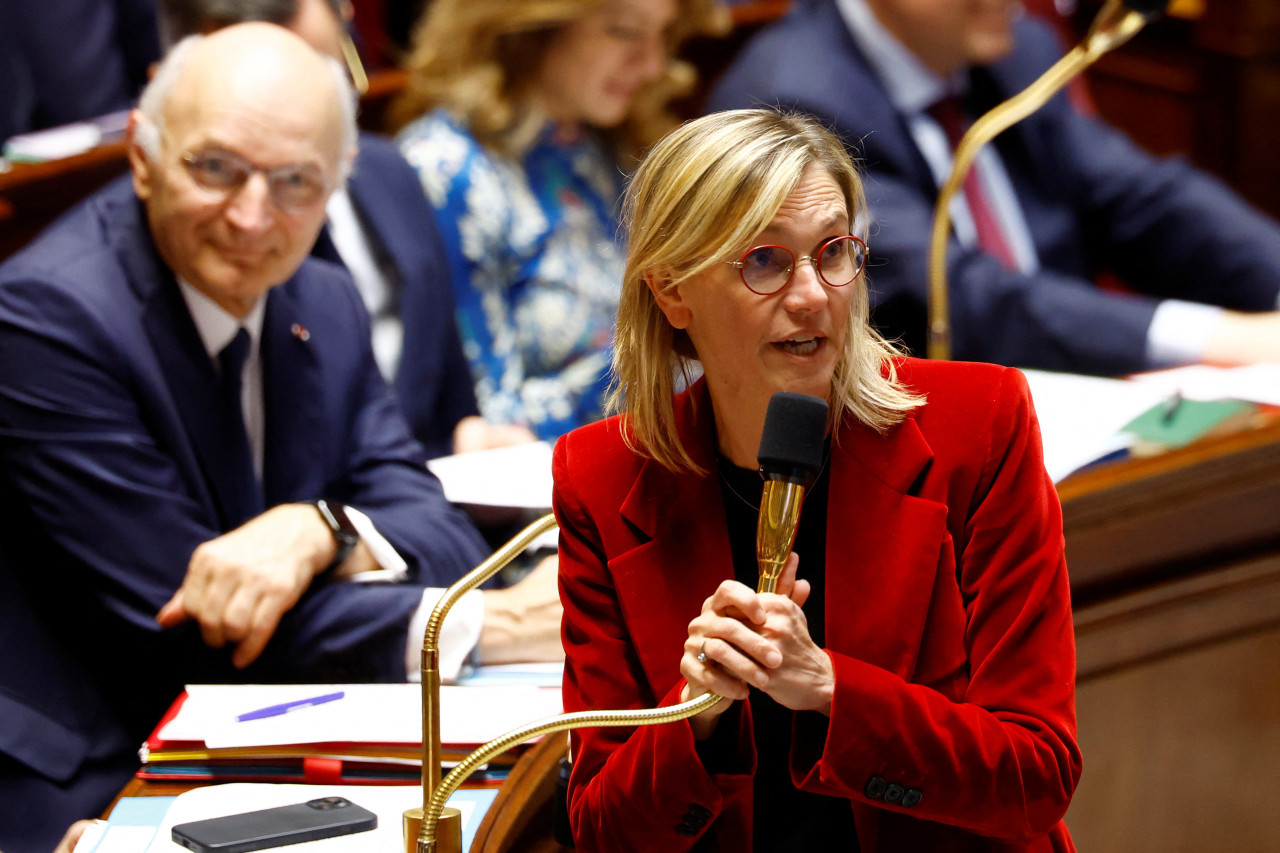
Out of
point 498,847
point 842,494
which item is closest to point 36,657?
point 498,847

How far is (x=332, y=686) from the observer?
1527 millimetres

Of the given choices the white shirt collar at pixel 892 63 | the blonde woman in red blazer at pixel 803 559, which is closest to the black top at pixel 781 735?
the blonde woman in red blazer at pixel 803 559

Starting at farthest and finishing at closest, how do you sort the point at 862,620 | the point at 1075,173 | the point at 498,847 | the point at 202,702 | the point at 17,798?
the point at 1075,173 → the point at 17,798 → the point at 202,702 → the point at 498,847 → the point at 862,620

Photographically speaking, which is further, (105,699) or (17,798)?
(105,699)

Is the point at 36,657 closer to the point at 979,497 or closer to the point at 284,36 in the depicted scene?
the point at 284,36

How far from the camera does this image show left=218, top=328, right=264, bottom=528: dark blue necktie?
183 cm

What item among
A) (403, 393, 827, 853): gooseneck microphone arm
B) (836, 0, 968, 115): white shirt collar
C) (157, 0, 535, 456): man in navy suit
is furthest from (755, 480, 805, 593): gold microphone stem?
(836, 0, 968, 115): white shirt collar

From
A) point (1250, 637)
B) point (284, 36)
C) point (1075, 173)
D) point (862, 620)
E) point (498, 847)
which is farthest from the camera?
point (1075, 173)

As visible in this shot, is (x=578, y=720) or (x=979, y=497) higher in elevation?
(x=979, y=497)

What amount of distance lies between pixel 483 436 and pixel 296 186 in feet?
2.53

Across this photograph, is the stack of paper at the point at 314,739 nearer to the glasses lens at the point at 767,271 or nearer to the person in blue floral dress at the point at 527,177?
the glasses lens at the point at 767,271

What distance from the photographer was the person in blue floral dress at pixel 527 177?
282cm

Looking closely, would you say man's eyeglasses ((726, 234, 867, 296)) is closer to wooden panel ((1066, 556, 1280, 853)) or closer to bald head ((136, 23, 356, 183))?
wooden panel ((1066, 556, 1280, 853))

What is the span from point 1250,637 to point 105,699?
4.59 ft
